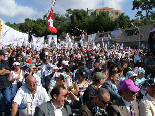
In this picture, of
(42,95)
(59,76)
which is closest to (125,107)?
(42,95)

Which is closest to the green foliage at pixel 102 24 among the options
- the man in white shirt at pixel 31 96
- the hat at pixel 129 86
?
the man in white shirt at pixel 31 96

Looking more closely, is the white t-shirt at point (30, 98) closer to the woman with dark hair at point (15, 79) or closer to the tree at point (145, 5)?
the woman with dark hair at point (15, 79)

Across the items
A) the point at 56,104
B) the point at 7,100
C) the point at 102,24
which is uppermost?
the point at 102,24

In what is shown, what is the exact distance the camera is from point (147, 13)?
68188 mm

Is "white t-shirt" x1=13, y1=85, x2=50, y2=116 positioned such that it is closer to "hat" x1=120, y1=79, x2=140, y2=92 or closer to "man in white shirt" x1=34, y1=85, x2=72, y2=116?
"man in white shirt" x1=34, y1=85, x2=72, y2=116

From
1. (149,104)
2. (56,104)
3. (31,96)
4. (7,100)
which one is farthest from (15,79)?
(149,104)

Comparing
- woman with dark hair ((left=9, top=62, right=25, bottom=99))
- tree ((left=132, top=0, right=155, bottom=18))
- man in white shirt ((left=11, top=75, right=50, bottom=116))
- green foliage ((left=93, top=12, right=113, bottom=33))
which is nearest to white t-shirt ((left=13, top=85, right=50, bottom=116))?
man in white shirt ((left=11, top=75, right=50, bottom=116))

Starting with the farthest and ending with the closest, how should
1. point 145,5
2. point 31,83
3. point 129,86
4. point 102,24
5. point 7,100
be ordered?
point 145,5 → point 102,24 → point 7,100 → point 31,83 → point 129,86

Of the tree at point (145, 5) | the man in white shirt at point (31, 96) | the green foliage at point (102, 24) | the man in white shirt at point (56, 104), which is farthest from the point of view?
the tree at point (145, 5)

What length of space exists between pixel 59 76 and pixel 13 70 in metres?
1.86

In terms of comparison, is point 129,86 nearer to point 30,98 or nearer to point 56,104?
point 56,104

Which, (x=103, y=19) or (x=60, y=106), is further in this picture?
(x=103, y=19)

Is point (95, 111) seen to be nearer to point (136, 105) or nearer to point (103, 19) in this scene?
point (136, 105)

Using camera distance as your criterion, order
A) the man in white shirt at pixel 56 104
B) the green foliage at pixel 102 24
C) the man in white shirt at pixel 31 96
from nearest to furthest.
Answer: the man in white shirt at pixel 56 104, the man in white shirt at pixel 31 96, the green foliage at pixel 102 24
